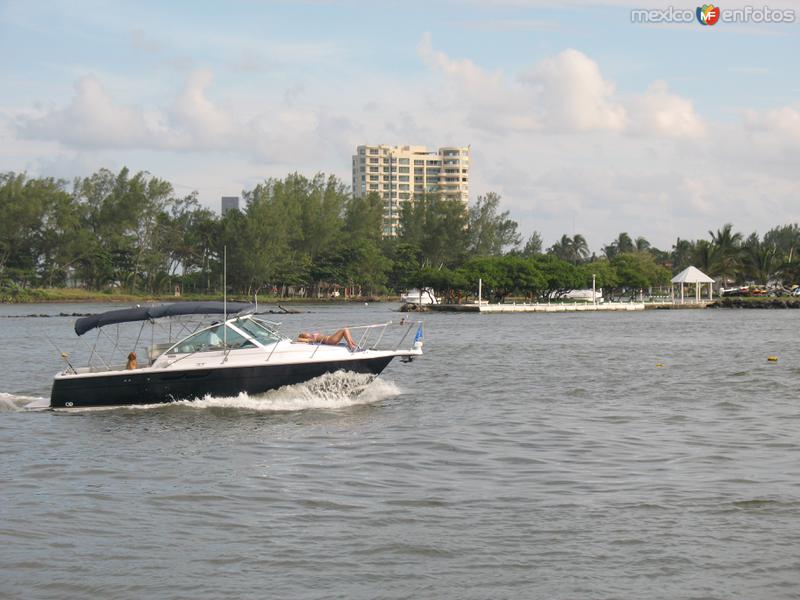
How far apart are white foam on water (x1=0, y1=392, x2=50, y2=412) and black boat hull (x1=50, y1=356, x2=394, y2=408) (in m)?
Answer: 1.15

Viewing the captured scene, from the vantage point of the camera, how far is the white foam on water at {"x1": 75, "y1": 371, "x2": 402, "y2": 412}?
24.1 meters

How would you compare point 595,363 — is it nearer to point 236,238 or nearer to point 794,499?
point 794,499

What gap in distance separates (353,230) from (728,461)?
438 feet

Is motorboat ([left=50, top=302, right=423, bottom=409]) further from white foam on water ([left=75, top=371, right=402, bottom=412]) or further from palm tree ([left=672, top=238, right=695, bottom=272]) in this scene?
palm tree ([left=672, top=238, right=695, bottom=272])

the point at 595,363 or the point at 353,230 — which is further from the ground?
the point at 353,230

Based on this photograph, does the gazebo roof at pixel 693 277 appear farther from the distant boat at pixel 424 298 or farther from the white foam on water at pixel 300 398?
the white foam on water at pixel 300 398

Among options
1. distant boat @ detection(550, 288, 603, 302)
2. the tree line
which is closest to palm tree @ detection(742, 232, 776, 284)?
the tree line

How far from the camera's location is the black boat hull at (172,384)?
2373cm

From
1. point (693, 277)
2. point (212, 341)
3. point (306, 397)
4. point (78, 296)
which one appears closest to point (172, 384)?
point (212, 341)

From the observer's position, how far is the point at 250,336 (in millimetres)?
24453

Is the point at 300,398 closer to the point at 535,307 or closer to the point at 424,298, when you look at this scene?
the point at 535,307

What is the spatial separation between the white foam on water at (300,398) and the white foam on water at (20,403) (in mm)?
1699

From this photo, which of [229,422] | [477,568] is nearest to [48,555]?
[477,568]

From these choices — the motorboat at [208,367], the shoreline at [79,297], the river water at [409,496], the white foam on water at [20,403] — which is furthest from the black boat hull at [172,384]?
the shoreline at [79,297]
